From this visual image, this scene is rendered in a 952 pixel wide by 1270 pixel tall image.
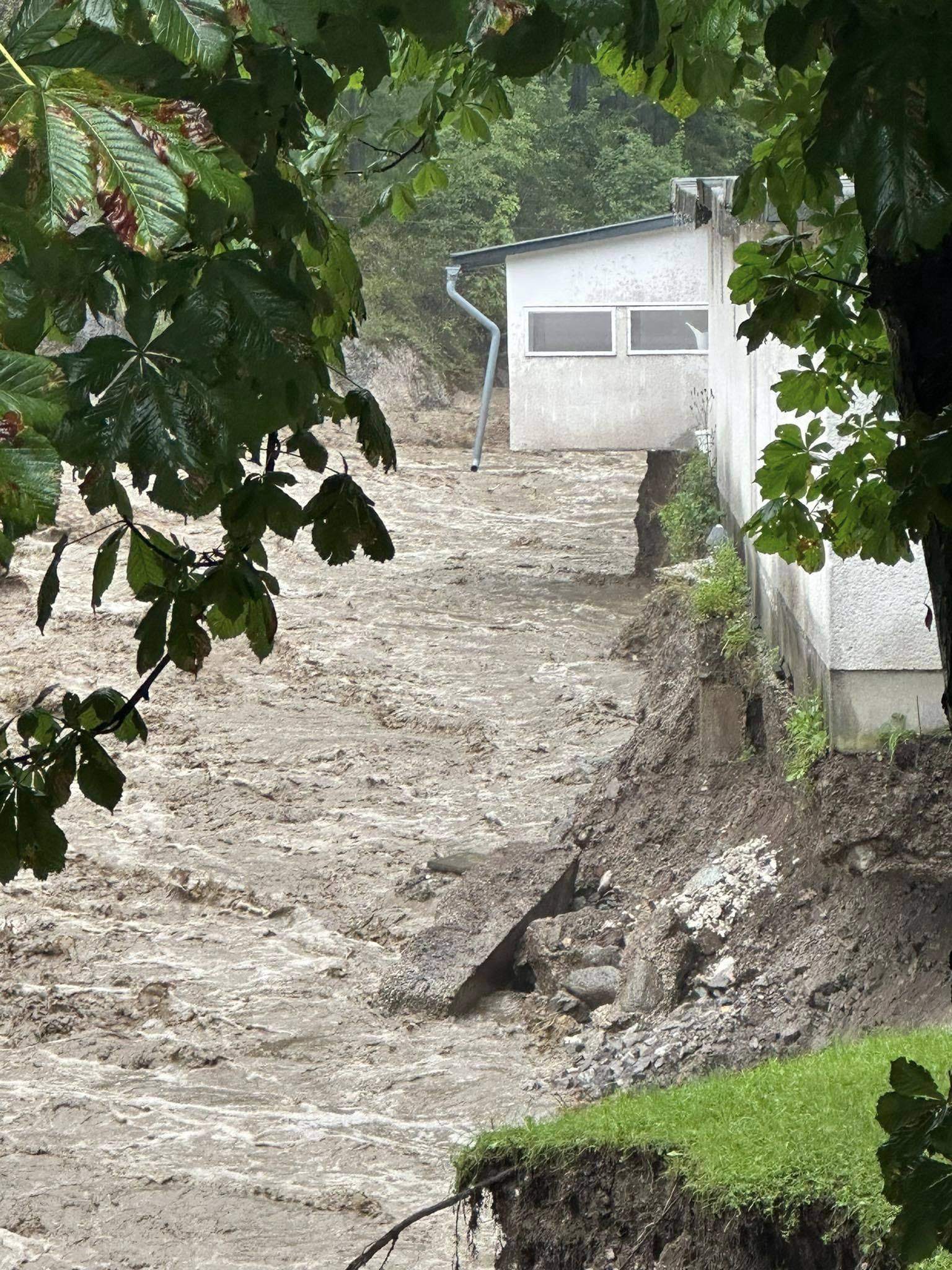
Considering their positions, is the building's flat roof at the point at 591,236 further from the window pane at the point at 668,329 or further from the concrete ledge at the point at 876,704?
the concrete ledge at the point at 876,704

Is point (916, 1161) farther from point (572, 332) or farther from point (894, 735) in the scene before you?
point (572, 332)

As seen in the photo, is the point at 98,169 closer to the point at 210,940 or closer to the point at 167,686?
the point at 210,940

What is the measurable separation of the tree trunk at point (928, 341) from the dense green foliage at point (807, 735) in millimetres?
6673

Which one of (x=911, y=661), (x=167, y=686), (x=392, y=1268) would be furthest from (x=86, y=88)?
(x=167, y=686)

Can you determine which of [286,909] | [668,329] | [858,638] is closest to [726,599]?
[858,638]

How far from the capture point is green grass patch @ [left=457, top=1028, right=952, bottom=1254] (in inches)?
178

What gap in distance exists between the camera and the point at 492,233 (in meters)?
37.7

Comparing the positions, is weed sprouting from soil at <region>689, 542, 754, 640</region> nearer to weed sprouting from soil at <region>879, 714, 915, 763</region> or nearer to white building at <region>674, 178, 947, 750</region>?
white building at <region>674, 178, 947, 750</region>

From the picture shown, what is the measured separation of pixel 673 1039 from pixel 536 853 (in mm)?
3284

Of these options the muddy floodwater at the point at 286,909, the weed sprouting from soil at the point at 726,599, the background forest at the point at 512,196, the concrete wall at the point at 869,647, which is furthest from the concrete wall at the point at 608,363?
the background forest at the point at 512,196

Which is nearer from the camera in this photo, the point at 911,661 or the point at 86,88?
the point at 86,88

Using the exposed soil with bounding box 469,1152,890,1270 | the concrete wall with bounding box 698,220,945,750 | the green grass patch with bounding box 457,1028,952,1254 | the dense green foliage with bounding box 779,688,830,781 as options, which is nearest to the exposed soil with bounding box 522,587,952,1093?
the dense green foliage with bounding box 779,688,830,781

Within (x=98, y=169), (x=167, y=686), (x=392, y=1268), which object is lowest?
(x=392, y=1268)

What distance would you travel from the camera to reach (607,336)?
19656 mm
